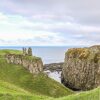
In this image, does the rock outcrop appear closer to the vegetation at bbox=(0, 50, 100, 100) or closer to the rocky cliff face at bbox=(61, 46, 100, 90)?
the vegetation at bbox=(0, 50, 100, 100)

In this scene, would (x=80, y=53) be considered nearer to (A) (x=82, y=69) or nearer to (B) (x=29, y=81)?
(A) (x=82, y=69)

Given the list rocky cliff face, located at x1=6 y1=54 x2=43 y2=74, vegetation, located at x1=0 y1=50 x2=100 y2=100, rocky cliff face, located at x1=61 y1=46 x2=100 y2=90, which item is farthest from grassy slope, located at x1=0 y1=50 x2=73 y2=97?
rocky cliff face, located at x1=61 y1=46 x2=100 y2=90

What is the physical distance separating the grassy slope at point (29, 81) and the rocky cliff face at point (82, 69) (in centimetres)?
2944

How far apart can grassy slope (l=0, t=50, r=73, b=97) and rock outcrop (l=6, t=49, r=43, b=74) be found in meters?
1.95

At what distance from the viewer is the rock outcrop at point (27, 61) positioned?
336 feet

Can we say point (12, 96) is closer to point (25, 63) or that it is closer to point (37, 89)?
point (37, 89)

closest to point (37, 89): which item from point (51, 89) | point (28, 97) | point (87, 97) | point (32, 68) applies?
point (51, 89)

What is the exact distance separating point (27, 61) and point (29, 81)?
39.6ft

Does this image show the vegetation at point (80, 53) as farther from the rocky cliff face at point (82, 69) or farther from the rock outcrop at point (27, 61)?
the rock outcrop at point (27, 61)

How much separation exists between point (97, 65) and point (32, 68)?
1235 inches

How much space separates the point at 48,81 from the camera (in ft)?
311

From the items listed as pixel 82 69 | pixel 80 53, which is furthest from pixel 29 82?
pixel 80 53

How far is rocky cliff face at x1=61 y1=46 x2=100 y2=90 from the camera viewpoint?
124 m

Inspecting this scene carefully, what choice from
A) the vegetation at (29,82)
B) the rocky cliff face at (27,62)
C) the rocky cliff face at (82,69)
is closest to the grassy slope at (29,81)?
the vegetation at (29,82)
